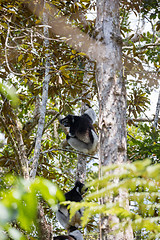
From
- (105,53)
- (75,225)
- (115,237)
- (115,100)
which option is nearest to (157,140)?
(115,100)

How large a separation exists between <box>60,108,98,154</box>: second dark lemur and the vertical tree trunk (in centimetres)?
224

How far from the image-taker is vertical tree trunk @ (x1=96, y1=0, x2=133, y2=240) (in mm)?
2570

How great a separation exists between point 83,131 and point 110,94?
2.56m

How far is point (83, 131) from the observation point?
5.38 metres

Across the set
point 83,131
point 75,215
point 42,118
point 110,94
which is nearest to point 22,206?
point 110,94

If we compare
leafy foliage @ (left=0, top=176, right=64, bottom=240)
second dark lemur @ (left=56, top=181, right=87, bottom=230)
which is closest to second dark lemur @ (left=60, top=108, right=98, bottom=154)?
second dark lemur @ (left=56, top=181, right=87, bottom=230)

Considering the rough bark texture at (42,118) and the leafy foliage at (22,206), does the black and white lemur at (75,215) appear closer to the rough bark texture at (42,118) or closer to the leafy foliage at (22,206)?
the rough bark texture at (42,118)

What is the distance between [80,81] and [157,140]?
7.52 ft

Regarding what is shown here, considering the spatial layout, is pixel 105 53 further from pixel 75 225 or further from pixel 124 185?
pixel 75 225

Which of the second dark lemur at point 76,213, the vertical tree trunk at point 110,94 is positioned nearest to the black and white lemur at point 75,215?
the second dark lemur at point 76,213

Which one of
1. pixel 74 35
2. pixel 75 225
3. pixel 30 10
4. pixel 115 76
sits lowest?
pixel 75 225

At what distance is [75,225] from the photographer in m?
4.52

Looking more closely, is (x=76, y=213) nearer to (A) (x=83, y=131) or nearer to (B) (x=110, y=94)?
(A) (x=83, y=131)

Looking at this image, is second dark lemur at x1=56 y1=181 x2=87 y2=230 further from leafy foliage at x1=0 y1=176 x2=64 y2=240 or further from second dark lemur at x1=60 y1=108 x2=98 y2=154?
leafy foliage at x1=0 y1=176 x2=64 y2=240
